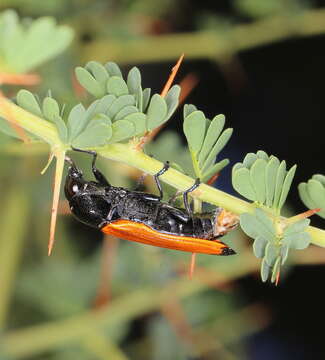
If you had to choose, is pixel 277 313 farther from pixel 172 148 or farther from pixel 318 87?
pixel 172 148

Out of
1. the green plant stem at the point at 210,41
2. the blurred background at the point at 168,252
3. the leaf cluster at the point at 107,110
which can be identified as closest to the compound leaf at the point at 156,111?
the leaf cluster at the point at 107,110

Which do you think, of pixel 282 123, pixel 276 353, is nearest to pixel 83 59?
pixel 282 123

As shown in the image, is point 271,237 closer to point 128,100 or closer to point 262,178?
point 262,178

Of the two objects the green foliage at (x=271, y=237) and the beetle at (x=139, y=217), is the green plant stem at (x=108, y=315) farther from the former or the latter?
the green foliage at (x=271, y=237)

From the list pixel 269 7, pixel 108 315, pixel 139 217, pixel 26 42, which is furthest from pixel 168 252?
pixel 269 7

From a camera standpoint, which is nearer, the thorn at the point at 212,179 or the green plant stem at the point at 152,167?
the green plant stem at the point at 152,167
